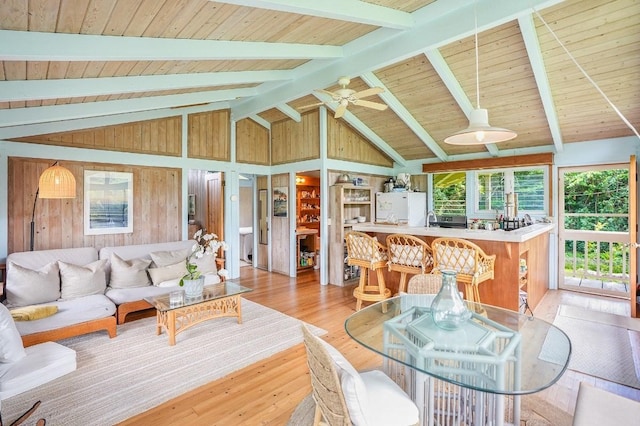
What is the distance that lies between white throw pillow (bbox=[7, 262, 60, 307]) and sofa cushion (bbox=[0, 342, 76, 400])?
158cm

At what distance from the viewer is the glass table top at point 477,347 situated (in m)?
1.53

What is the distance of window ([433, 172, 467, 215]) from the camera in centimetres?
666

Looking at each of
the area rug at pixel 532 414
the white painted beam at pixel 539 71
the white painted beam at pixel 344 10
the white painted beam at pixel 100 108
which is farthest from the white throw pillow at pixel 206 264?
the white painted beam at pixel 539 71

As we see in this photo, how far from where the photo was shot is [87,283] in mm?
3840

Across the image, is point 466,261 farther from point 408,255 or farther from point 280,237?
point 280,237

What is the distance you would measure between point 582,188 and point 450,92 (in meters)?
3.09

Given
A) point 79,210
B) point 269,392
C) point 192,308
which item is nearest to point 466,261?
point 269,392

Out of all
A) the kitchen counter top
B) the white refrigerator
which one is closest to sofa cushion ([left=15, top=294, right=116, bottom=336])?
the kitchen counter top

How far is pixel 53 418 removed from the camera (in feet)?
7.32

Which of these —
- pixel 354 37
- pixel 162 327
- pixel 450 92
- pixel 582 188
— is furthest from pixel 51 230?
pixel 582 188

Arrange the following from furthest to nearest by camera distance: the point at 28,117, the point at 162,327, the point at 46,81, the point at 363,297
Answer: the point at 363,297, the point at 162,327, the point at 28,117, the point at 46,81

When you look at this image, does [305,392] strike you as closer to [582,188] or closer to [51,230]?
[51,230]

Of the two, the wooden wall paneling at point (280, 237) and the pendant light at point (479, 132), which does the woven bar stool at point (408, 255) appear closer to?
the pendant light at point (479, 132)

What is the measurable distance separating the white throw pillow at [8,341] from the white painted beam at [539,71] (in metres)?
5.00
